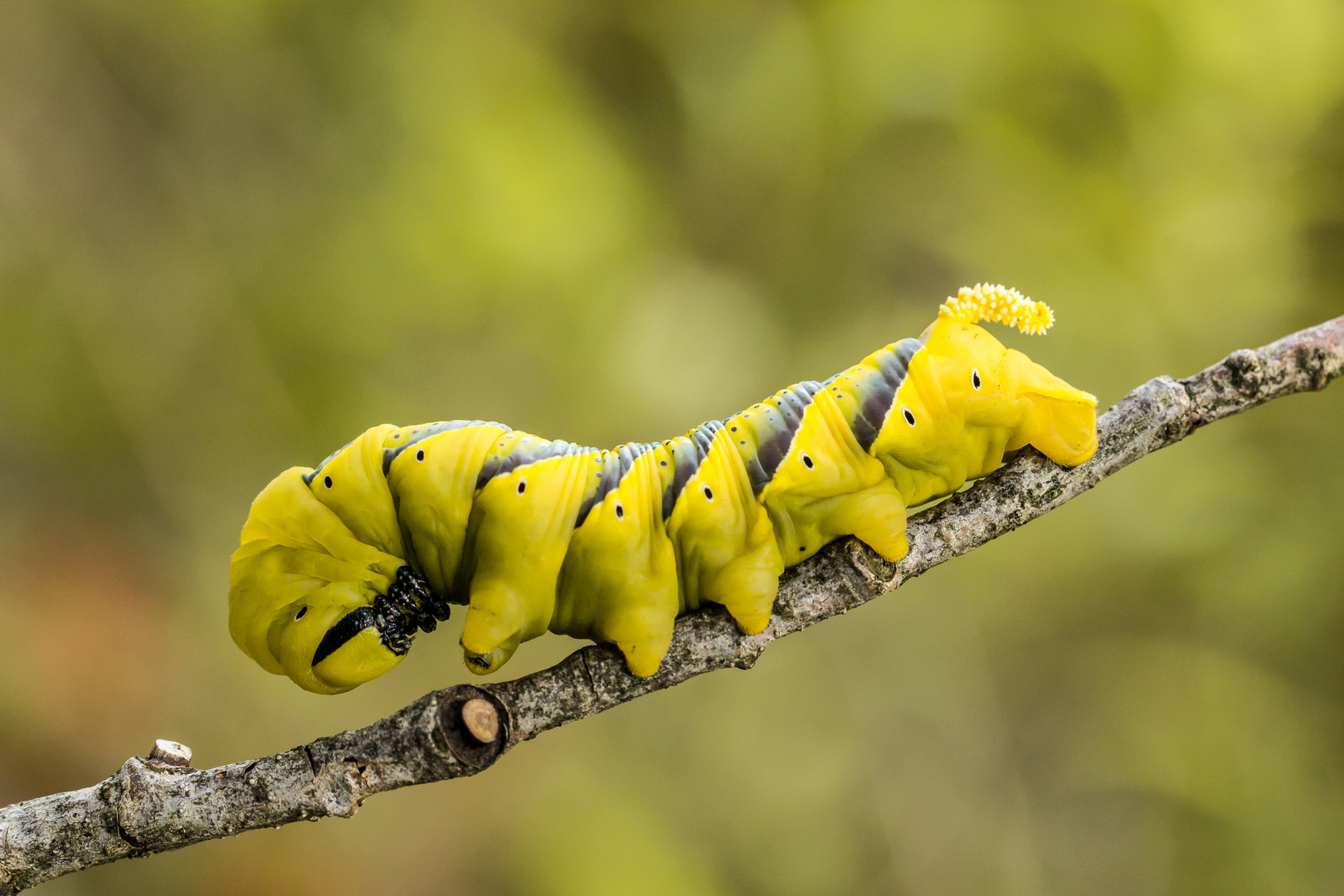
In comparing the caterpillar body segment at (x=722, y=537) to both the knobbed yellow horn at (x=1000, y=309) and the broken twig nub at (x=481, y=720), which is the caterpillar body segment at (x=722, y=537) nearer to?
the broken twig nub at (x=481, y=720)

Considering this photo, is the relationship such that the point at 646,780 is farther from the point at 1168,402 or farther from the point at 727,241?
the point at 1168,402

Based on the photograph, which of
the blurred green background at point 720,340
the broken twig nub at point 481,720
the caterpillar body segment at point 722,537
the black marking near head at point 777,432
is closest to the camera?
the broken twig nub at point 481,720

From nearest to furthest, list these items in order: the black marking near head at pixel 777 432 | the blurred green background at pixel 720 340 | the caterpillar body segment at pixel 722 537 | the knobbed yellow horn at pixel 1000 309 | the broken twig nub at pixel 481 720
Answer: the broken twig nub at pixel 481 720, the caterpillar body segment at pixel 722 537, the black marking near head at pixel 777 432, the knobbed yellow horn at pixel 1000 309, the blurred green background at pixel 720 340

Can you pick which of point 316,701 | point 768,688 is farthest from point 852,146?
point 316,701

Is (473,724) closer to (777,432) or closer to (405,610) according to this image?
(405,610)

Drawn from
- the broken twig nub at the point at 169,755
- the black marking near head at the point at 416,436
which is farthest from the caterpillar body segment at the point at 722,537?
the broken twig nub at the point at 169,755

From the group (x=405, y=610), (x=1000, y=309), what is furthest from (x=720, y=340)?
(x=405, y=610)
